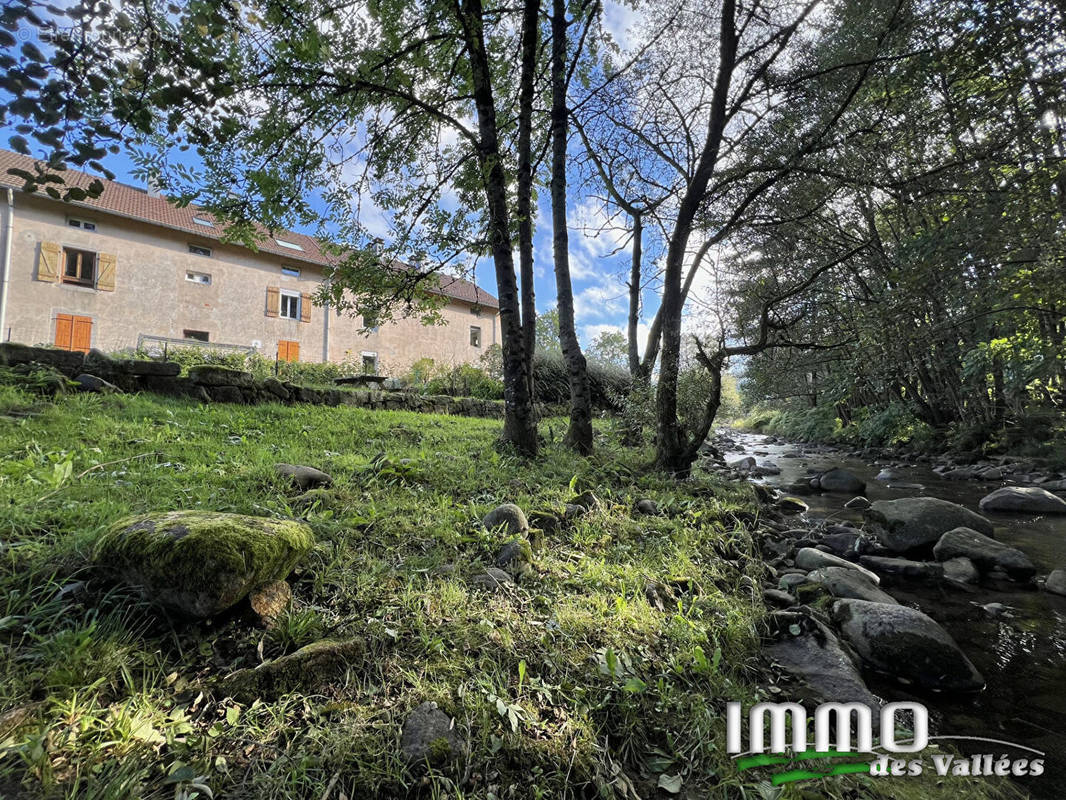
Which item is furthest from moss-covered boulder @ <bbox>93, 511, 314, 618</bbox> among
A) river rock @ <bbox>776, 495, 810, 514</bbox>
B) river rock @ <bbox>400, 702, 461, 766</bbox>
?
river rock @ <bbox>776, 495, 810, 514</bbox>

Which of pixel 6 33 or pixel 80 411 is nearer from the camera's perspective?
pixel 6 33

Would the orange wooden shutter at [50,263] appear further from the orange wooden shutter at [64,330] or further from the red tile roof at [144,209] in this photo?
the red tile roof at [144,209]

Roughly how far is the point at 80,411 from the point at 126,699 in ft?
15.1

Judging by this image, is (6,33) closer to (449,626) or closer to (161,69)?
(161,69)

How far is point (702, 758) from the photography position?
1491mm

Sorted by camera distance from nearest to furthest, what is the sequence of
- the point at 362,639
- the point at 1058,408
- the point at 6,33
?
1. the point at 6,33
2. the point at 362,639
3. the point at 1058,408

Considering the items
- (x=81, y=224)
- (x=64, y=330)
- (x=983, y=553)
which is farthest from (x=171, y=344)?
(x=983, y=553)

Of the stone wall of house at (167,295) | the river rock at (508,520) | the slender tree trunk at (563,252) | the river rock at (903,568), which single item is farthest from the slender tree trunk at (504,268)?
the stone wall of house at (167,295)

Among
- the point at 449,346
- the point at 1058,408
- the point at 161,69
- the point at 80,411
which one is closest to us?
the point at 161,69

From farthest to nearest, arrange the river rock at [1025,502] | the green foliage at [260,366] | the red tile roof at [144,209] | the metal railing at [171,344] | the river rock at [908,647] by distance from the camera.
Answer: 1. the red tile roof at [144,209]
2. the metal railing at [171,344]
3. the green foliage at [260,366]
4. the river rock at [1025,502]
5. the river rock at [908,647]

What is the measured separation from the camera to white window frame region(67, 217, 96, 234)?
14.0m

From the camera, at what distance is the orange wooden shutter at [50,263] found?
13266mm

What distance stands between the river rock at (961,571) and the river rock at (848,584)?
87 cm

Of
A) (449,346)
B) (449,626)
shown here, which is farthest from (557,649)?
(449,346)
